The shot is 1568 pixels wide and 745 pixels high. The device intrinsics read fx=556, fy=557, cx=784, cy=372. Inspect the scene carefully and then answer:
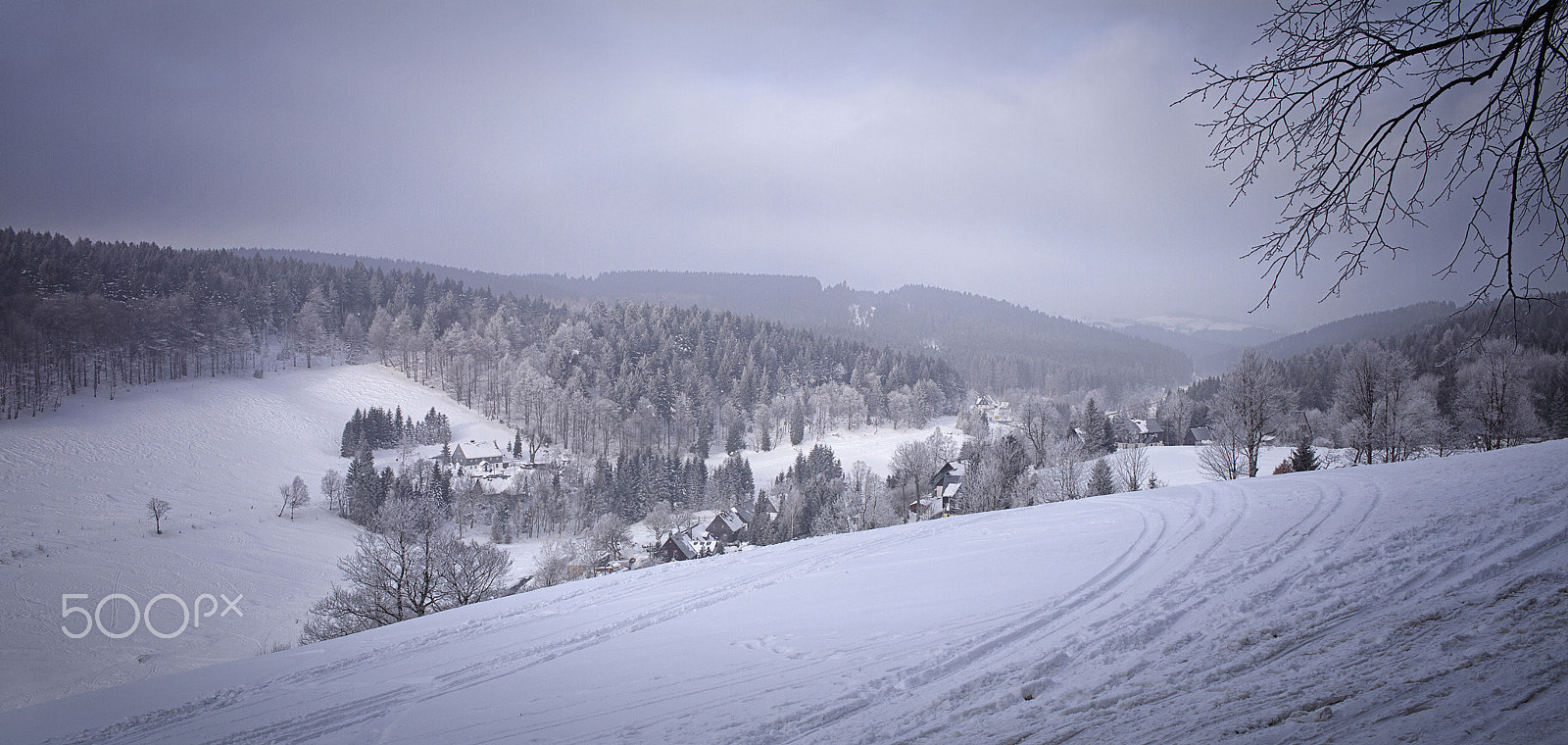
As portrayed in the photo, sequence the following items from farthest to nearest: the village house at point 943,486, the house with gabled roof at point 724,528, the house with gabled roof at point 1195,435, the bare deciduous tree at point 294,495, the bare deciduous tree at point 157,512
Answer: the house with gabled roof at point 1195,435 < the house with gabled roof at point 724,528 < the village house at point 943,486 < the bare deciduous tree at point 294,495 < the bare deciduous tree at point 157,512

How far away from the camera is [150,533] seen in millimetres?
29094

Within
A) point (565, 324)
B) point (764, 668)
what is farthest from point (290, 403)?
point (764, 668)

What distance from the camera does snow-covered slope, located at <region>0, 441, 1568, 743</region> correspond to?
2998 mm

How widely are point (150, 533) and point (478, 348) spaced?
6040 centimetres

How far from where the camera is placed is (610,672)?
5.41m

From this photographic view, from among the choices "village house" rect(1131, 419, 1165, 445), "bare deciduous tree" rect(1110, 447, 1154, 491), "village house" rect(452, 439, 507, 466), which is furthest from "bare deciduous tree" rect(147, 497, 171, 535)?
"village house" rect(1131, 419, 1165, 445)

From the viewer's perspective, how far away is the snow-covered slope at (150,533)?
18.4m

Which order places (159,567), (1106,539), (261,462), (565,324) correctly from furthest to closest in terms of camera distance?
(565,324)
(261,462)
(159,567)
(1106,539)

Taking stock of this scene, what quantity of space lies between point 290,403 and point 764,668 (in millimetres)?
80183

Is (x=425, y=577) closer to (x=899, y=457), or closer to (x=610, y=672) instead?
(x=610, y=672)

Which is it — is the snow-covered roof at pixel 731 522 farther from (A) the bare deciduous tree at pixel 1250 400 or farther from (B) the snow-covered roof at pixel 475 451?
(A) the bare deciduous tree at pixel 1250 400

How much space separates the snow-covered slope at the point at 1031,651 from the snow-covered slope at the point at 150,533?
59.9 ft

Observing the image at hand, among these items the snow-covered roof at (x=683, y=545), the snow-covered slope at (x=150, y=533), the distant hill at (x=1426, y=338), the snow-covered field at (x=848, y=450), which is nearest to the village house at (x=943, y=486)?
the snow-covered field at (x=848, y=450)

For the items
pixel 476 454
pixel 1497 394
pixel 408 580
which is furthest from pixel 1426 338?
pixel 476 454
